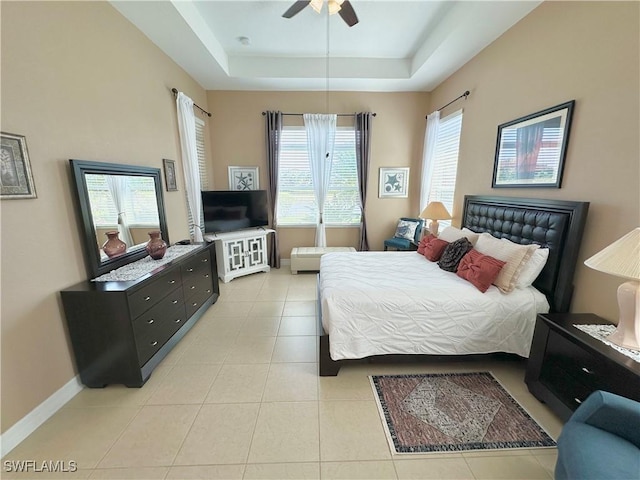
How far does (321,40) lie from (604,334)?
3.98 m

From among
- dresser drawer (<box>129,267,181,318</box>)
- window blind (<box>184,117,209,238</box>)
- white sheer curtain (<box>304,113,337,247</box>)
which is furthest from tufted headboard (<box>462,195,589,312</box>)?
window blind (<box>184,117,209,238</box>)

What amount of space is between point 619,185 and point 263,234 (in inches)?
158

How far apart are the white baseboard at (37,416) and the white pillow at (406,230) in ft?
14.3

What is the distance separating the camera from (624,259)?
1318 millimetres

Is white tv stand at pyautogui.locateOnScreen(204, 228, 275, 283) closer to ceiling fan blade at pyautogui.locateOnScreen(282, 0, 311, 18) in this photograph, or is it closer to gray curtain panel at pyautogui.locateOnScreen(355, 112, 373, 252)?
gray curtain panel at pyautogui.locateOnScreen(355, 112, 373, 252)

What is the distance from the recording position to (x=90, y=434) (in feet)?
5.29

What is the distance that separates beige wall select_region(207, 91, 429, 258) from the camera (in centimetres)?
438

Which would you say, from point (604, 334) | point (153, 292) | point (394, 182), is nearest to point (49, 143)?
point (153, 292)

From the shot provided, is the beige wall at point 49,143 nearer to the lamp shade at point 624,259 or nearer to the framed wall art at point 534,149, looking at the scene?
the lamp shade at point 624,259

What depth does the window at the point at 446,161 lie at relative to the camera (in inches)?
145

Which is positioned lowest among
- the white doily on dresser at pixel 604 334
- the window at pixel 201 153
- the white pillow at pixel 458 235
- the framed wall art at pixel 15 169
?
the white doily on dresser at pixel 604 334

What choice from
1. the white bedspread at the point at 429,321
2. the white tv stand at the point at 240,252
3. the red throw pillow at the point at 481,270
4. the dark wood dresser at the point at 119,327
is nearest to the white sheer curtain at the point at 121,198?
the dark wood dresser at the point at 119,327

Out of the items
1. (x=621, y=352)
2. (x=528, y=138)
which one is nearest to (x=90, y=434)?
(x=621, y=352)

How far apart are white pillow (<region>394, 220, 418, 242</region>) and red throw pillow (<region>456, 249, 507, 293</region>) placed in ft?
6.93
